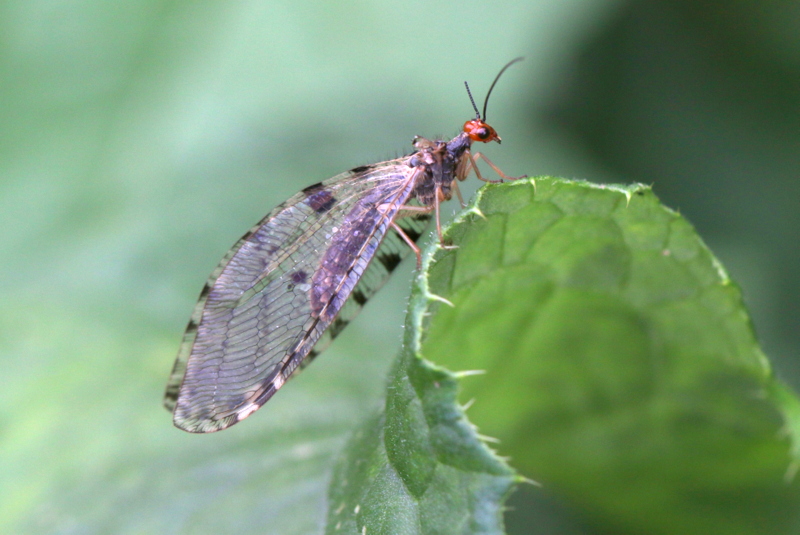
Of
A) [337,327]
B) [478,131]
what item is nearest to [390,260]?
[337,327]

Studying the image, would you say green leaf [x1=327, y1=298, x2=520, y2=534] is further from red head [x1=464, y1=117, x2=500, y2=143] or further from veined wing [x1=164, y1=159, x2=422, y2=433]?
red head [x1=464, y1=117, x2=500, y2=143]

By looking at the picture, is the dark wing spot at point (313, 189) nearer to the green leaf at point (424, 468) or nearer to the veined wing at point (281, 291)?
the veined wing at point (281, 291)

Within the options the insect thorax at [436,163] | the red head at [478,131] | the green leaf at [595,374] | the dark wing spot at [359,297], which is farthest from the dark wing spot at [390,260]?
the green leaf at [595,374]

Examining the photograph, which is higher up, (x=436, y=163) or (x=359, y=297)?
(x=436, y=163)

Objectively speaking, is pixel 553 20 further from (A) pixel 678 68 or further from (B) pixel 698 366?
(B) pixel 698 366

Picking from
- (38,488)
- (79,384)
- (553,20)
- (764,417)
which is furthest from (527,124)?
(38,488)

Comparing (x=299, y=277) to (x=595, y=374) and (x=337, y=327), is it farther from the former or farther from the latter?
(x=595, y=374)
